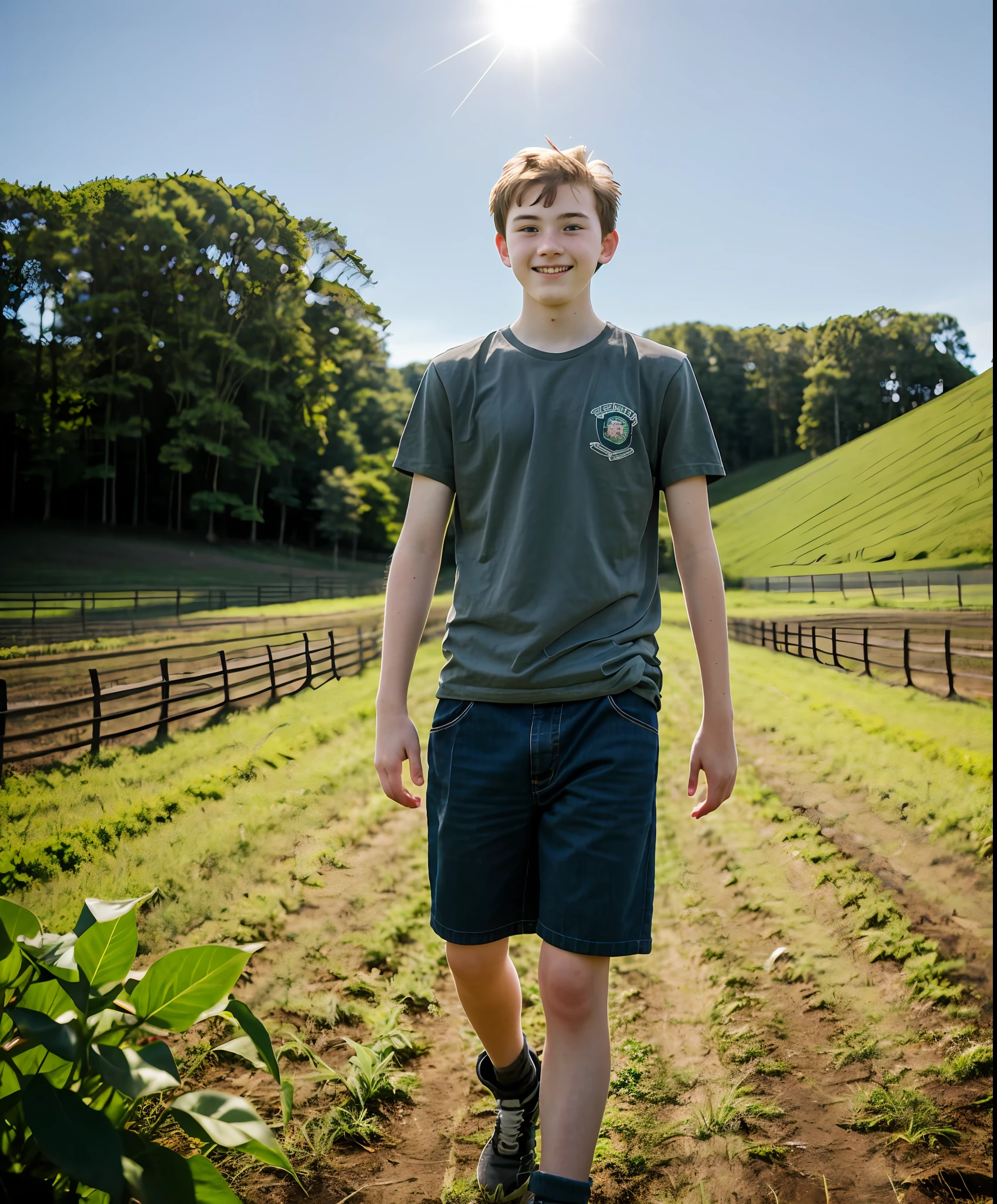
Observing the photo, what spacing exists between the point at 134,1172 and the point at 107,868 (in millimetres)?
1208

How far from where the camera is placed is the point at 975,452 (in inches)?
101

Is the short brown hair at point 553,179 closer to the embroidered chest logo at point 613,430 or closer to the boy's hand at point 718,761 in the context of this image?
the embroidered chest logo at point 613,430

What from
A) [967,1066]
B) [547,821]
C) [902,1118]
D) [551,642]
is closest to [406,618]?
[551,642]

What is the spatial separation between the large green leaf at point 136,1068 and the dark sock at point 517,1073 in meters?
0.81

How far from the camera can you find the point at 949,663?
99.7 inches

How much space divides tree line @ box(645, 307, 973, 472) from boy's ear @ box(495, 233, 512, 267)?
1126 millimetres

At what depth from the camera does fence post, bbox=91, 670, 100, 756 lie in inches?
104

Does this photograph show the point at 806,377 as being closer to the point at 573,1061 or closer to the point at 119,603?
the point at 573,1061

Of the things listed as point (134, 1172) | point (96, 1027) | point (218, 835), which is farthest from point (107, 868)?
point (134, 1172)

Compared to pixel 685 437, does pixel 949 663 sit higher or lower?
lower

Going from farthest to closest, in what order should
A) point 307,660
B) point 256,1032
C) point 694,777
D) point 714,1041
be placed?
point 307,660, point 714,1041, point 694,777, point 256,1032

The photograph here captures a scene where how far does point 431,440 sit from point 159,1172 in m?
1.58

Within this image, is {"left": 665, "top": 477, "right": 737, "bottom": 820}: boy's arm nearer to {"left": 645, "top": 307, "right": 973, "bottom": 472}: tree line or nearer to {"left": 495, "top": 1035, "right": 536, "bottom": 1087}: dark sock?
{"left": 495, "top": 1035, "right": 536, "bottom": 1087}: dark sock

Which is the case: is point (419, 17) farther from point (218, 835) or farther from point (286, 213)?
point (218, 835)
